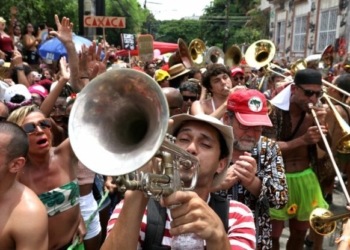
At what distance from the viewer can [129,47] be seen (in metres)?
11.4

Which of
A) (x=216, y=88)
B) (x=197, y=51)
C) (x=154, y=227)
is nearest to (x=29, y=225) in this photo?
(x=154, y=227)

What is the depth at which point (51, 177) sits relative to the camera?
9.68ft

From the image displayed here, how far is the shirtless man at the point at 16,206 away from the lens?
2203mm

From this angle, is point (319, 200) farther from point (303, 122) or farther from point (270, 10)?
point (270, 10)

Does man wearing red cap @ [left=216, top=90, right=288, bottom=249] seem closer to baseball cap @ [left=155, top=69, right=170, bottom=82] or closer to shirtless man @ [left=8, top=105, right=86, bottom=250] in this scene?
shirtless man @ [left=8, top=105, right=86, bottom=250]

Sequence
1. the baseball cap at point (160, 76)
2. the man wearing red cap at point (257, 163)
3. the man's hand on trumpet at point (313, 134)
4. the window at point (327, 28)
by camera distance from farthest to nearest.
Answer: the window at point (327, 28)
the baseball cap at point (160, 76)
the man's hand on trumpet at point (313, 134)
the man wearing red cap at point (257, 163)

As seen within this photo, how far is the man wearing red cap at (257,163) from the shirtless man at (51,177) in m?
1.07

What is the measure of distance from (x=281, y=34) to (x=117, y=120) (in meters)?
33.5

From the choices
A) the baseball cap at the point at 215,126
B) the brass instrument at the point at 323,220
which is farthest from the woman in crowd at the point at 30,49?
the baseball cap at the point at 215,126

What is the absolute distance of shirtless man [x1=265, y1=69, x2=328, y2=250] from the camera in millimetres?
3930

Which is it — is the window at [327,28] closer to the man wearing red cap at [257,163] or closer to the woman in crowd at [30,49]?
the woman in crowd at [30,49]

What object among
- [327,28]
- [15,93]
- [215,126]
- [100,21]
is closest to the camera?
[215,126]

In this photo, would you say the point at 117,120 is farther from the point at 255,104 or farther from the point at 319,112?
the point at 319,112

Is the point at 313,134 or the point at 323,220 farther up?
the point at 313,134
